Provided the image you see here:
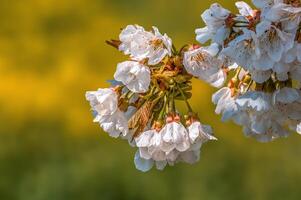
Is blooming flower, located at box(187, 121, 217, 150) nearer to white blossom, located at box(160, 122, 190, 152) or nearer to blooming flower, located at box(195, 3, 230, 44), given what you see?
white blossom, located at box(160, 122, 190, 152)

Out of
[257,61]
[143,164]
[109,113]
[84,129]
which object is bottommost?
[84,129]

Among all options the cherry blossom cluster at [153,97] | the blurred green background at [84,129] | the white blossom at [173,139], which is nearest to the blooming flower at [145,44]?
the cherry blossom cluster at [153,97]

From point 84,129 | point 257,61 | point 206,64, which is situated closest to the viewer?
point 257,61

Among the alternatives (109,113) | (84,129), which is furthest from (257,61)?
(84,129)

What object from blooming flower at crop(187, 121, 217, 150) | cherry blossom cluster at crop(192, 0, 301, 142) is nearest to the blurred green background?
cherry blossom cluster at crop(192, 0, 301, 142)

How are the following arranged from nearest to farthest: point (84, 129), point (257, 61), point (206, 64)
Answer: point (257, 61)
point (206, 64)
point (84, 129)

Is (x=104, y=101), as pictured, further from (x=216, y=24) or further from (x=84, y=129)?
(x=84, y=129)
